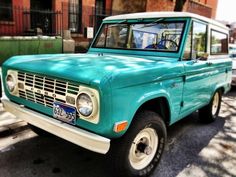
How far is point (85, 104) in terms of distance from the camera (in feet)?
8.10

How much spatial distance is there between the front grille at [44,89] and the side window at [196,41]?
1.87 meters

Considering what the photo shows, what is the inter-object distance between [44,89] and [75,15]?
35.9 ft

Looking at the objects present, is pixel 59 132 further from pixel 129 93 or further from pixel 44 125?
pixel 129 93

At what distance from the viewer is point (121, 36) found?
14.0 feet

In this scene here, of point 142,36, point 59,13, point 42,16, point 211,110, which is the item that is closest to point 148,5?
point 59,13

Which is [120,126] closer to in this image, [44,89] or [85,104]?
[85,104]

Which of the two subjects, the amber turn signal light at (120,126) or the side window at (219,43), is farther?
the side window at (219,43)

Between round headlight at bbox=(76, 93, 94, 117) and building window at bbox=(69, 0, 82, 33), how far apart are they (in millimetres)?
10999

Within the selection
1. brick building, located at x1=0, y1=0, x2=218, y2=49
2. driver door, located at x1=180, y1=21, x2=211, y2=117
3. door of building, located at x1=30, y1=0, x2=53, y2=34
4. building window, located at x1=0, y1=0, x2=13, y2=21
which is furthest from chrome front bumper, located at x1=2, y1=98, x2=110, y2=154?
door of building, located at x1=30, y1=0, x2=53, y2=34

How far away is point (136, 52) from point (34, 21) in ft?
28.4

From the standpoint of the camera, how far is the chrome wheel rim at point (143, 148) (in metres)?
2.92

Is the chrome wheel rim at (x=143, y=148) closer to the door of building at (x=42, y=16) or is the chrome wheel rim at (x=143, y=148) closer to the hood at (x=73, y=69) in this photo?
the hood at (x=73, y=69)

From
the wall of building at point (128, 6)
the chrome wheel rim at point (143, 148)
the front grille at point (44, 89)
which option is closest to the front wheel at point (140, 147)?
the chrome wheel rim at point (143, 148)

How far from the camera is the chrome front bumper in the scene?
2.40m
